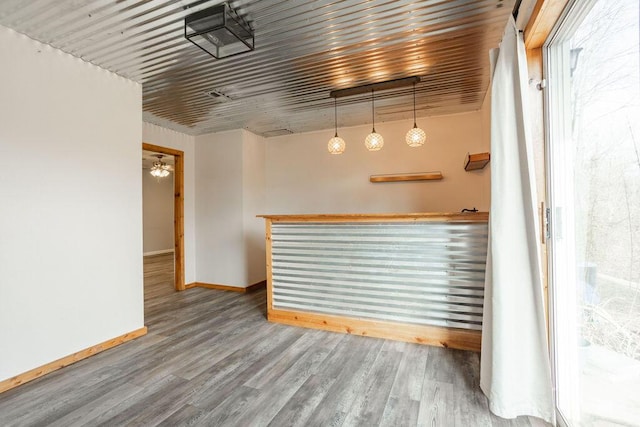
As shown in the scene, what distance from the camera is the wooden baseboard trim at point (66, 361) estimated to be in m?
2.11

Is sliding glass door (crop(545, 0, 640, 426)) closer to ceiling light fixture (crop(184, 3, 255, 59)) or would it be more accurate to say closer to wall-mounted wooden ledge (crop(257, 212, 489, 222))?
wall-mounted wooden ledge (crop(257, 212, 489, 222))

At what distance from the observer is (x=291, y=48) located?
2498 millimetres

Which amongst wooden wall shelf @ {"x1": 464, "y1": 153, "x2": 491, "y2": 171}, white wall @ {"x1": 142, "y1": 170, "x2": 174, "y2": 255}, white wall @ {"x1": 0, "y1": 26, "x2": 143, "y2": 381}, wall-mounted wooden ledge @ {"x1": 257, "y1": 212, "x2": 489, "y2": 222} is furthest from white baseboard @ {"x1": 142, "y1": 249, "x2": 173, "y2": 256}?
wooden wall shelf @ {"x1": 464, "y1": 153, "x2": 491, "y2": 171}

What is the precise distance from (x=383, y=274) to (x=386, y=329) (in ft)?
1.78

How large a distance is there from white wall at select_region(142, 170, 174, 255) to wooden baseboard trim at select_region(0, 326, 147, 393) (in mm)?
6037

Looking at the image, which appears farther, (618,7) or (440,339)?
(440,339)

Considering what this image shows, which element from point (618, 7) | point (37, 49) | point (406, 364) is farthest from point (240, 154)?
point (618, 7)

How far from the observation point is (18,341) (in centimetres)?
218

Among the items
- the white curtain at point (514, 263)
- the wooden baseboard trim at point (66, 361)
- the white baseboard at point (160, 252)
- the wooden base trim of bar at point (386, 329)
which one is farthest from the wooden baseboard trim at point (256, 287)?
the white baseboard at point (160, 252)

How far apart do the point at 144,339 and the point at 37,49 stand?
2.73 meters

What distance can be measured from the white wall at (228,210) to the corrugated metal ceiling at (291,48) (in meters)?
1.02

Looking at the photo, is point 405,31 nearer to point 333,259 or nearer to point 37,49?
point 333,259

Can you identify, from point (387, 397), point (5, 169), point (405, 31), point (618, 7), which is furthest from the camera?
point (405, 31)

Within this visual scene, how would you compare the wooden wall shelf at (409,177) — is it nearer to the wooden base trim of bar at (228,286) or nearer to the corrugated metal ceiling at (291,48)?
the corrugated metal ceiling at (291,48)
